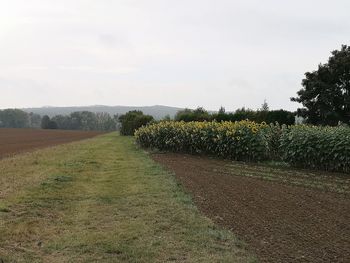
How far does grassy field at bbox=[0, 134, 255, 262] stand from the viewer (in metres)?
5.24

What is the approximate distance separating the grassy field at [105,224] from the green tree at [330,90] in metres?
18.5

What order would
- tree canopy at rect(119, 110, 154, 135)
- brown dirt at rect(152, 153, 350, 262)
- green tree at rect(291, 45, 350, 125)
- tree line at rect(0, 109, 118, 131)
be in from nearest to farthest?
brown dirt at rect(152, 153, 350, 262)
green tree at rect(291, 45, 350, 125)
tree canopy at rect(119, 110, 154, 135)
tree line at rect(0, 109, 118, 131)

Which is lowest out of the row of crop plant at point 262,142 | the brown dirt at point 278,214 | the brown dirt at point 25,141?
the brown dirt at point 25,141

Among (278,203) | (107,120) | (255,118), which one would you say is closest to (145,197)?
(278,203)

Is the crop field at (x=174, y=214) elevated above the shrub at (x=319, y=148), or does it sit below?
below

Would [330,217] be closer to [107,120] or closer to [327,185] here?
[327,185]

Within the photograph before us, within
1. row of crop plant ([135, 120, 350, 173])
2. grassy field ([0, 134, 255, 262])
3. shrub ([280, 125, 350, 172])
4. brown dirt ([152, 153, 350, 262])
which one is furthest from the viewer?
row of crop plant ([135, 120, 350, 173])

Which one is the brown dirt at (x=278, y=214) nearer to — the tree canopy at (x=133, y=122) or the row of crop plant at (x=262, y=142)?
the row of crop plant at (x=262, y=142)

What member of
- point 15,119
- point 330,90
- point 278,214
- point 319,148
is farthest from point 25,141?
point 15,119

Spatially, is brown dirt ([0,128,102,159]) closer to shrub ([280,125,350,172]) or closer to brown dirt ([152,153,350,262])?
shrub ([280,125,350,172])

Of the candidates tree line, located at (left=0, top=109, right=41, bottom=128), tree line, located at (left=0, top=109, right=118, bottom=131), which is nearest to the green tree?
tree line, located at (left=0, top=109, right=118, bottom=131)

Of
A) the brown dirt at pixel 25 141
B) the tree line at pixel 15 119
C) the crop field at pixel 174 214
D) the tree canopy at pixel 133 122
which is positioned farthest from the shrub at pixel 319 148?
the tree line at pixel 15 119

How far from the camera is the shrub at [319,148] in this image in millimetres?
13102

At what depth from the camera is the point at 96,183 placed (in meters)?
10.6
